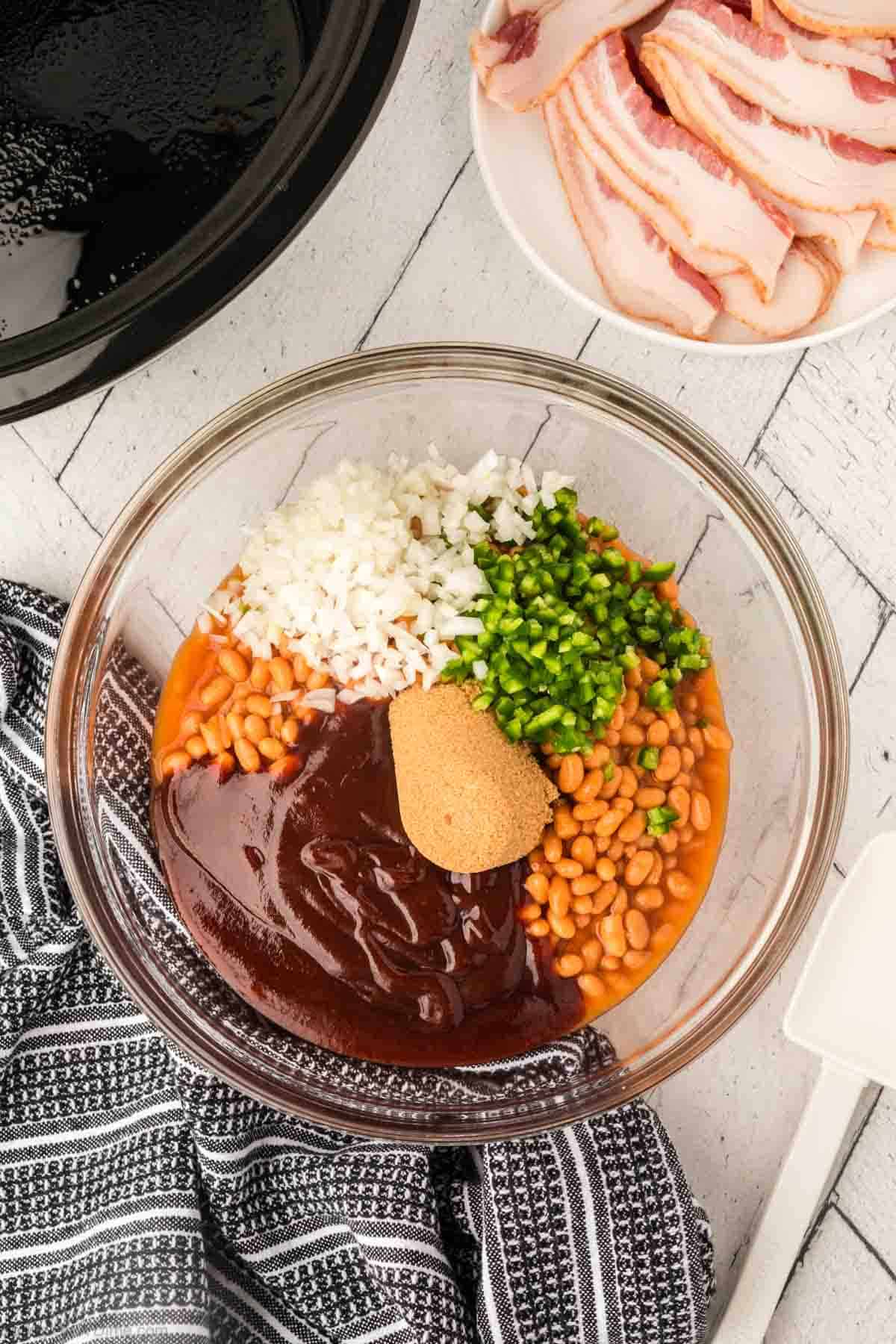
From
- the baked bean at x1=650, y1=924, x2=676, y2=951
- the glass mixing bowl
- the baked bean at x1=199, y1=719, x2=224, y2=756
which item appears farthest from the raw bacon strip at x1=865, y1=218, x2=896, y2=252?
the baked bean at x1=199, y1=719, x2=224, y2=756

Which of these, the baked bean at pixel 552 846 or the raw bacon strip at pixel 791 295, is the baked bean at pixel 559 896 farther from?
the raw bacon strip at pixel 791 295

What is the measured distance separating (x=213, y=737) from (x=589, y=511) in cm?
49

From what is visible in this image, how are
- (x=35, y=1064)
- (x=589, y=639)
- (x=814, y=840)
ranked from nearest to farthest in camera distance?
(x=589, y=639) < (x=814, y=840) < (x=35, y=1064)

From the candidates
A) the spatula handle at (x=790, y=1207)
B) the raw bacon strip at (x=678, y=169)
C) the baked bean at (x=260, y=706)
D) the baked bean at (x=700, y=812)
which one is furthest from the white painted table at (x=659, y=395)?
the baked bean at (x=260, y=706)

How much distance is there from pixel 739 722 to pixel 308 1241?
0.77m

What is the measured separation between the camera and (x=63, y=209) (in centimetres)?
96

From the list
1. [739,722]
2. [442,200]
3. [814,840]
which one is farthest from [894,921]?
[442,200]

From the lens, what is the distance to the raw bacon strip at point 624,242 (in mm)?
1349

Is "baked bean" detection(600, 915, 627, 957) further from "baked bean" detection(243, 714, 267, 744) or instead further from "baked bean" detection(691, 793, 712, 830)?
"baked bean" detection(243, 714, 267, 744)

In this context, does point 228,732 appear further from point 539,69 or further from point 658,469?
point 539,69

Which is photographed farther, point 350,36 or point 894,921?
point 894,921

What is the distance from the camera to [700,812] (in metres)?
1.30

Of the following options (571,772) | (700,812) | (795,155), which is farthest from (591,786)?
(795,155)

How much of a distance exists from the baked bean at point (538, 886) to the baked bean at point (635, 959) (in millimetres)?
117
